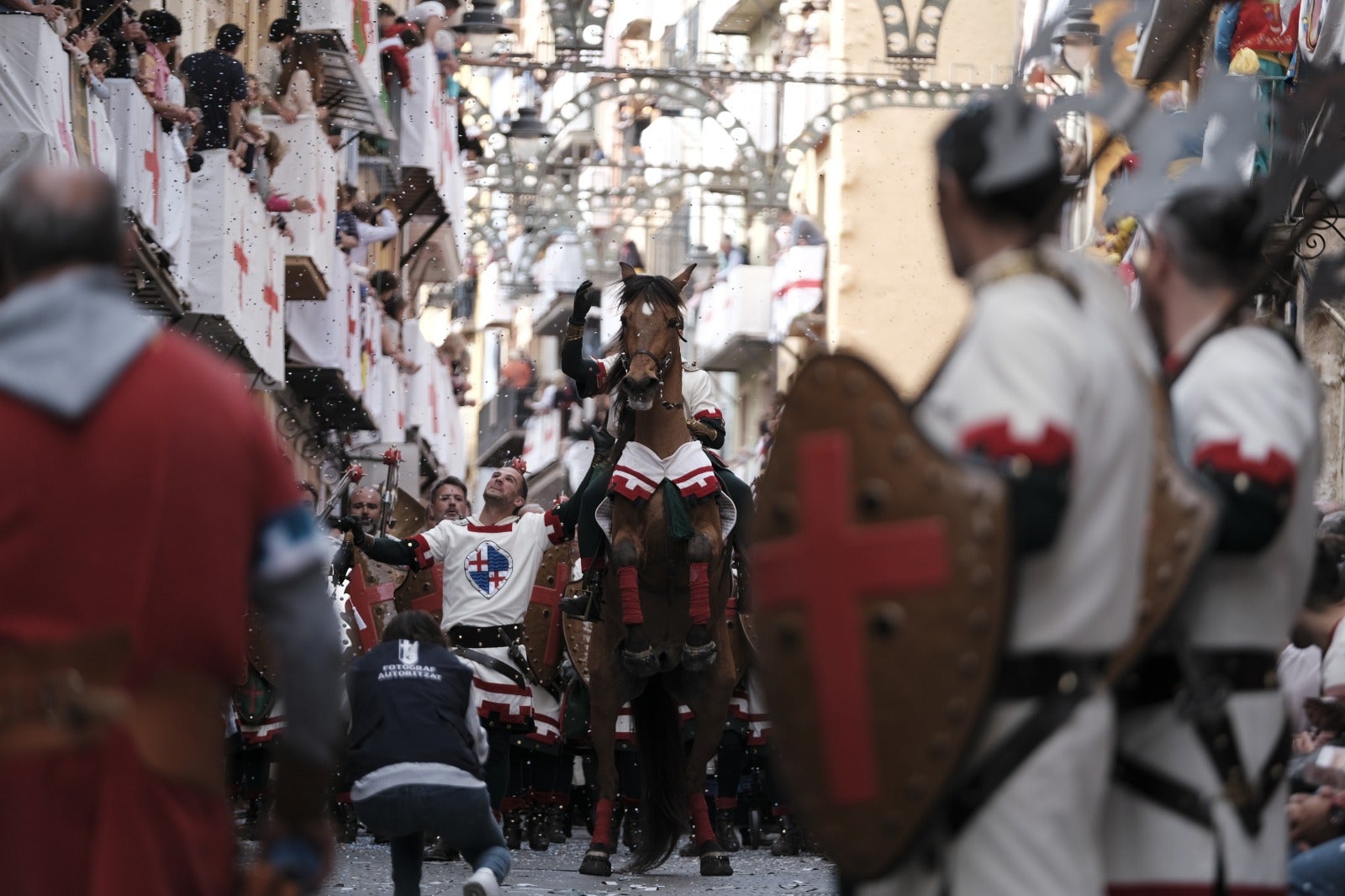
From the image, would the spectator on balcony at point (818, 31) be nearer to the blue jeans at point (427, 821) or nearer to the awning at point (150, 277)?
the awning at point (150, 277)

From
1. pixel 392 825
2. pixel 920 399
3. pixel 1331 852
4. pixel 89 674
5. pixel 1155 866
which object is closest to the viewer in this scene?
pixel 89 674

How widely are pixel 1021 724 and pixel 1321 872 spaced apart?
133 inches

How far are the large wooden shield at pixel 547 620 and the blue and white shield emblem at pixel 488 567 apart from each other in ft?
0.93

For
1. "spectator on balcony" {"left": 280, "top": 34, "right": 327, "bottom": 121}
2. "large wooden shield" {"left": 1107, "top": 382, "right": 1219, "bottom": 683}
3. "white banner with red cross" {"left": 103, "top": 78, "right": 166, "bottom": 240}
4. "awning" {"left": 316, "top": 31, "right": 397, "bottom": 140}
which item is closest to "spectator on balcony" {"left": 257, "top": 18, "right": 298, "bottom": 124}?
"spectator on balcony" {"left": 280, "top": 34, "right": 327, "bottom": 121}

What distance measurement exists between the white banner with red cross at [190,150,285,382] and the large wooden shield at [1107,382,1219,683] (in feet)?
50.9

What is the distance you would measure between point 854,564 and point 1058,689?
0.43m

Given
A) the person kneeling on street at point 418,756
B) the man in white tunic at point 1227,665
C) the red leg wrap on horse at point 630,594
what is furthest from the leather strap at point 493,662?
the man in white tunic at point 1227,665

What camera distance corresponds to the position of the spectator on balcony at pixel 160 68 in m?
18.4

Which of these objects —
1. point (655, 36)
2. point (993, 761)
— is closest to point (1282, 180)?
point (993, 761)

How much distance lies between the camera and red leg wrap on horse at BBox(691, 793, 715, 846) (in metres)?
15.4

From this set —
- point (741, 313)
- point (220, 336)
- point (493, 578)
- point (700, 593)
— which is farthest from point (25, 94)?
point (741, 313)

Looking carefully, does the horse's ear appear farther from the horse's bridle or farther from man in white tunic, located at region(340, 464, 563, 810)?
man in white tunic, located at region(340, 464, 563, 810)

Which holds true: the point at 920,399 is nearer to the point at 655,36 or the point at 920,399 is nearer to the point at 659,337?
the point at 659,337

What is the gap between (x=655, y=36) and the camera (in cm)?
7162
